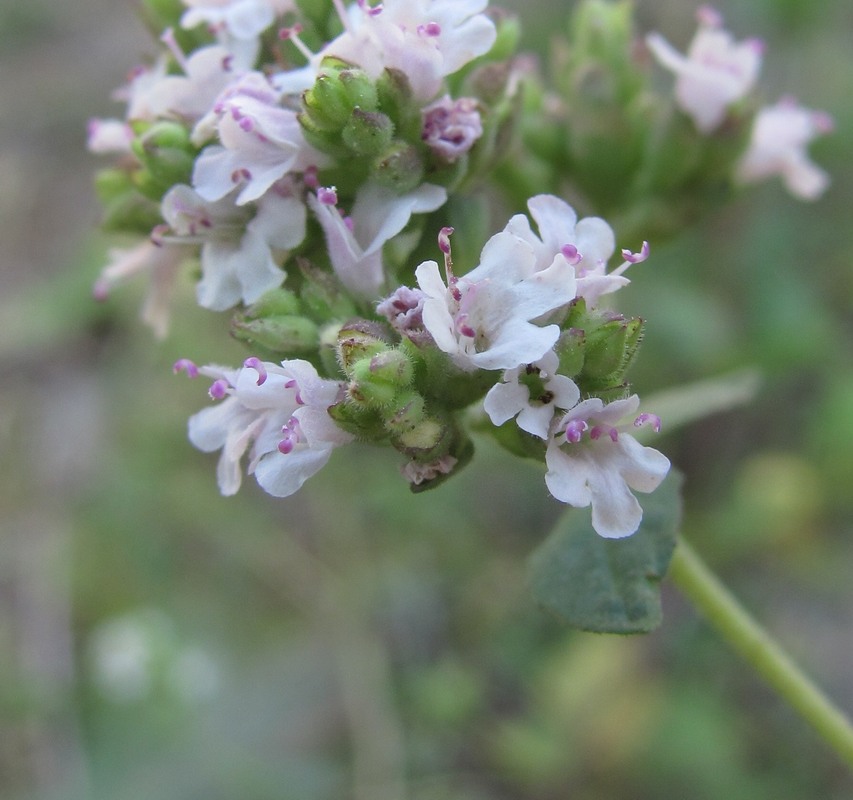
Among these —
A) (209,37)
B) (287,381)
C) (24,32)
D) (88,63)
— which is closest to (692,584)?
(287,381)

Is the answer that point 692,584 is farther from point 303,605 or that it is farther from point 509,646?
point 303,605

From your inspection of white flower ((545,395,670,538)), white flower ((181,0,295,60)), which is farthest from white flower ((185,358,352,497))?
white flower ((181,0,295,60))

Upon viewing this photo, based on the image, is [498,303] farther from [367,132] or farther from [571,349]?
[367,132]

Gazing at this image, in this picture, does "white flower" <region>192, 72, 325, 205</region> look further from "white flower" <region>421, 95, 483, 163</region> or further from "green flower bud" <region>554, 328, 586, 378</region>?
"green flower bud" <region>554, 328, 586, 378</region>

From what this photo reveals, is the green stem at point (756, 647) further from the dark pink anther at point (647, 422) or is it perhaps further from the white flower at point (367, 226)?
the white flower at point (367, 226)

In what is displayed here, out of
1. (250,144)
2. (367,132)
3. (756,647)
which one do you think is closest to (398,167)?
(367,132)

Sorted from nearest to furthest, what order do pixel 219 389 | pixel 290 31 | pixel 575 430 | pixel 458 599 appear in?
1. pixel 575 430
2. pixel 219 389
3. pixel 290 31
4. pixel 458 599

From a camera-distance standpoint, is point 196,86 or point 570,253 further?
point 196,86

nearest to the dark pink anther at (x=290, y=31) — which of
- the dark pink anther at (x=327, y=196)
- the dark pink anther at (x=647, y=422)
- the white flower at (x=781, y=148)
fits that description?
the dark pink anther at (x=327, y=196)
